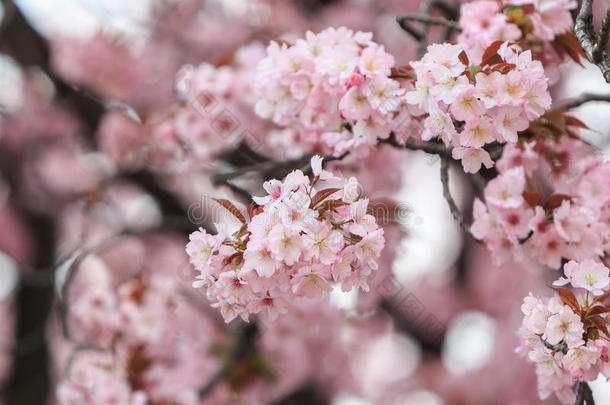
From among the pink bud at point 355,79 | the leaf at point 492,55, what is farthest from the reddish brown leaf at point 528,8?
the pink bud at point 355,79

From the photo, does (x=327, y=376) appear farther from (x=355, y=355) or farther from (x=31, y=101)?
(x=31, y=101)

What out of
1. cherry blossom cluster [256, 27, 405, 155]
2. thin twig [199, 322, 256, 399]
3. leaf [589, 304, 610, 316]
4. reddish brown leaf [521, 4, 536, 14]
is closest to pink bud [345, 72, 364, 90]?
cherry blossom cluster [256, 27, 405, 155]

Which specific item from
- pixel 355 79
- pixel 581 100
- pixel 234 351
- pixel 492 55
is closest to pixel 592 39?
pixel 492 55

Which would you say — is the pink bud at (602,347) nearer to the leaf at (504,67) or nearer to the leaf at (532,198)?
the leaf at (532,198)

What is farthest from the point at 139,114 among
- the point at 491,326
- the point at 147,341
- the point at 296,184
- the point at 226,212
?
the point at 491,326

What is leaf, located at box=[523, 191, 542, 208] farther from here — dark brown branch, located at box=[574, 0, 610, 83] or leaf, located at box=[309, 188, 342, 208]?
leaf, located at box=[309, 188, 342, 208]

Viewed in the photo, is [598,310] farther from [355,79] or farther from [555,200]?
[355,79]
